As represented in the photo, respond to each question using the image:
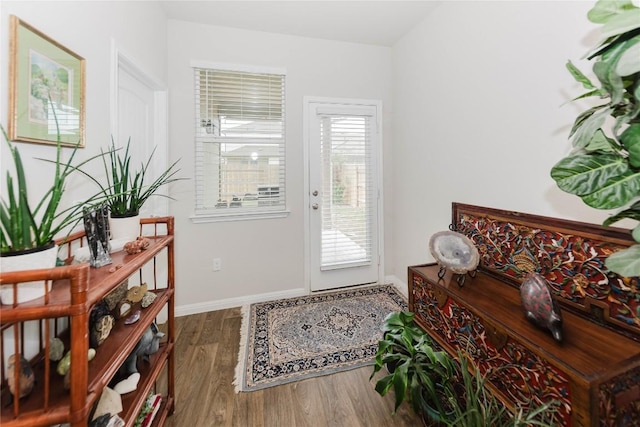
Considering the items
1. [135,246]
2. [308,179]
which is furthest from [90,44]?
[308,179]

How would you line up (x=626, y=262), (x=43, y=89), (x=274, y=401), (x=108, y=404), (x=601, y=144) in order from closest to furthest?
(x=626, y=262), (x=601, y=144), (x=108, y=404), (x=43, y=89), (x=274, y=401)

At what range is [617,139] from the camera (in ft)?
2.59

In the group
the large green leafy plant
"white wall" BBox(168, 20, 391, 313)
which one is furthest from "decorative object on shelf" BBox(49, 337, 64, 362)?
the large green leafy plant

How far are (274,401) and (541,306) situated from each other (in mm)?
1438

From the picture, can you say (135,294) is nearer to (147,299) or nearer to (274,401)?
(147,299)

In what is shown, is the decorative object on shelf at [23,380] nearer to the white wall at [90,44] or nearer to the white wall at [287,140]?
the white wall at [90,44]

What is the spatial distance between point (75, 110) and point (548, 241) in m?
2.37

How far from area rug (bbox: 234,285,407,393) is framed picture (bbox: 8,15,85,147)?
5.35ft

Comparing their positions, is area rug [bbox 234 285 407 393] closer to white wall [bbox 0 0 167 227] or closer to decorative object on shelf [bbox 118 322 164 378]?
decorative object on shelf [bbox 118 322 164 378]

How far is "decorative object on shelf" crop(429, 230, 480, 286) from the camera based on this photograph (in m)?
1.50

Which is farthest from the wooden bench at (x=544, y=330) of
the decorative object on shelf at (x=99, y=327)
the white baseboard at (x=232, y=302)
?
the decorative object on shelf at (x=99, y=327)

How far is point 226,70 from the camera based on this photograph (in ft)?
8.29

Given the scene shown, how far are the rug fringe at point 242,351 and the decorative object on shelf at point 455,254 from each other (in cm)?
141

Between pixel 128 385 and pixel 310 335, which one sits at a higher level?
pixel 128 385
